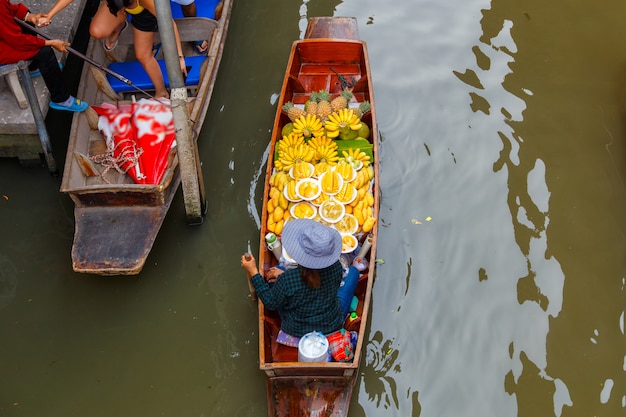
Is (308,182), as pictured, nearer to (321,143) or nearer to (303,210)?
(303,210)

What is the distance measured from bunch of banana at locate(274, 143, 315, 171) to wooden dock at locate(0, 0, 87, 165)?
108 inches

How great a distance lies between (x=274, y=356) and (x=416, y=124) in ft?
12.2

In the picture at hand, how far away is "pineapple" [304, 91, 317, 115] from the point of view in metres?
6.70

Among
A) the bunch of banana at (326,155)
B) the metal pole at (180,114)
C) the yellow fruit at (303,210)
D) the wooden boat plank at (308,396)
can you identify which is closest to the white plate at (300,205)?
the yellow fruit at (303,210)

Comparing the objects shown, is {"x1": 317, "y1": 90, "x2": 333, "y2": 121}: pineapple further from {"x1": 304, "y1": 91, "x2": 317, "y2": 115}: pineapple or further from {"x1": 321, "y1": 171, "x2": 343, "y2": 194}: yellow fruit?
{"x1": 321, "y1": 171, "x2": 343, "y2": 194}: yellow fruit

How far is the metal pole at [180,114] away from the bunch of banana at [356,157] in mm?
1601

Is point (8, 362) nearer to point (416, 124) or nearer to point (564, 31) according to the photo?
point (416, 124)

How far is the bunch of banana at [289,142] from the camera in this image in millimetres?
6476

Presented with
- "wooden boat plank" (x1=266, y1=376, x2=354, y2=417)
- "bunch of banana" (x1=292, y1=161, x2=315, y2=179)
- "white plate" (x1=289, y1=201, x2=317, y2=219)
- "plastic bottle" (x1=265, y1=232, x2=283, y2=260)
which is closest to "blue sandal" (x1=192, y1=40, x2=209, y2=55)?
"bunch of banana" (x1=292, y1=161, x2=315, y2=179)

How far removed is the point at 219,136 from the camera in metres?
7.59

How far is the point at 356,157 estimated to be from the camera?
645cm

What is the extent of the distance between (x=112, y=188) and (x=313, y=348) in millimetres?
2560

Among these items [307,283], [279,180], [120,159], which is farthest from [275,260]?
[120,159]

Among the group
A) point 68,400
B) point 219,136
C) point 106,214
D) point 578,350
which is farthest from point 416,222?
point 68,400
